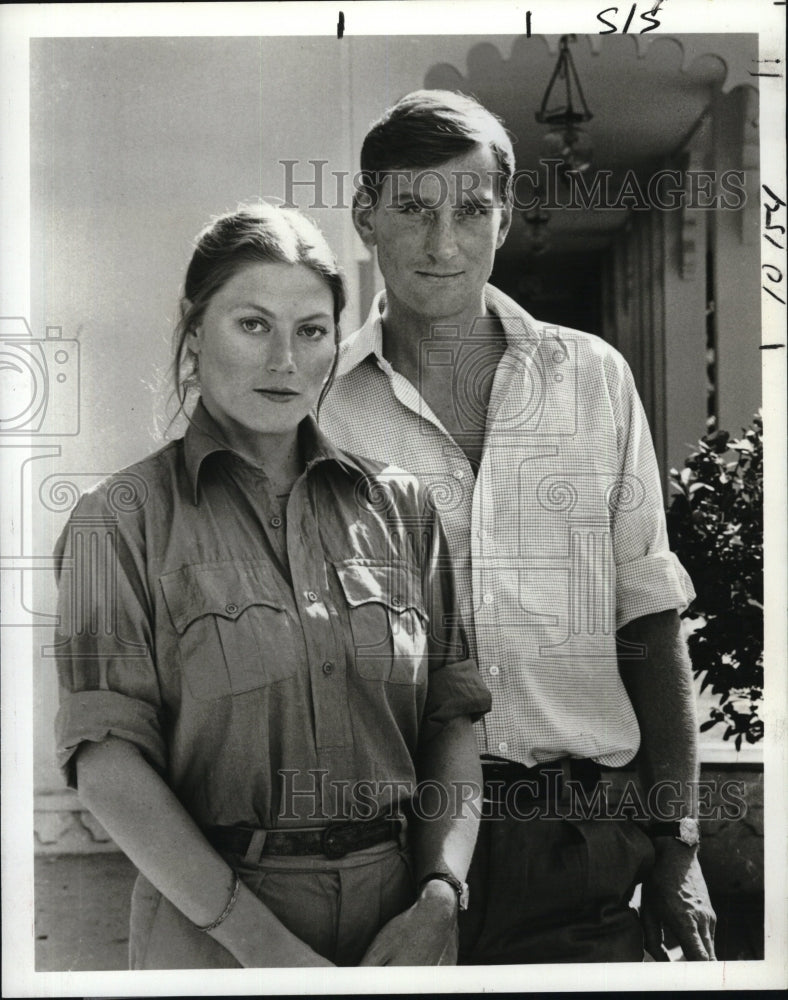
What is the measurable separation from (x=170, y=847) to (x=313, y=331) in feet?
4.85

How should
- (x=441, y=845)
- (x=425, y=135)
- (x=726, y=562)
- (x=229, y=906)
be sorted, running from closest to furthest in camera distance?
(x=229, y=906) → (x=441, y=845) → (x=425, y=135) → (x=726, y=562)

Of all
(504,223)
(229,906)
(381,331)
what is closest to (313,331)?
(381,331)

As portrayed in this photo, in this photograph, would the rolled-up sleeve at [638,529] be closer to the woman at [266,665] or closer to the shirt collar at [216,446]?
the woman at [266,665]

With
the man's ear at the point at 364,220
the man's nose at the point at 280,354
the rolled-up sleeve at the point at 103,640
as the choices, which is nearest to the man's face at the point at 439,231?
the man's ear at the point at 364,220

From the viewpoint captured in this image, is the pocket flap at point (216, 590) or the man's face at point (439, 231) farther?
the man's face at point (439, 231)

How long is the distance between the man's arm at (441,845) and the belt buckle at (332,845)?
0.82ft

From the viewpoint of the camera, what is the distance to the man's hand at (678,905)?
3.85 meters

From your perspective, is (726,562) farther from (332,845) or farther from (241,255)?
(241,255)

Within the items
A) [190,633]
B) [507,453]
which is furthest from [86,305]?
[507,453]

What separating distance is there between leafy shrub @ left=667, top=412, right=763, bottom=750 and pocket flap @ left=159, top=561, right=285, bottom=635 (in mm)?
1223

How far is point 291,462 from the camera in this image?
3754 mm

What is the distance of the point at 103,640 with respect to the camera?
3658mm

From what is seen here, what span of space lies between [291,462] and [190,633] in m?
0.57

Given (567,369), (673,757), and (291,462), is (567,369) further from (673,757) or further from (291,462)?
(673,757)
